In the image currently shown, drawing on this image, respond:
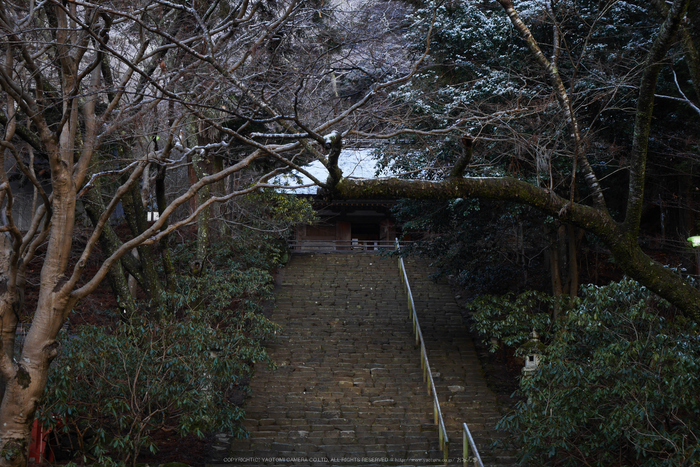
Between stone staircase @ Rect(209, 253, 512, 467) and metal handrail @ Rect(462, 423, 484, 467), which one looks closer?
metal handrail @ Rect(462, 423, 484, 467)

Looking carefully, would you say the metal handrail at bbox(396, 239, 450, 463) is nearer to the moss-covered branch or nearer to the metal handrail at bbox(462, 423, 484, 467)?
the metal handrail at bbox(462, 423, 484, 467)

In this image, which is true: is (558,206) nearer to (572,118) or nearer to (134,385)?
(572,118)

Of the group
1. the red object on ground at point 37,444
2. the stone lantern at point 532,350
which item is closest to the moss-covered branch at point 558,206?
the red object on ground at point 37,444

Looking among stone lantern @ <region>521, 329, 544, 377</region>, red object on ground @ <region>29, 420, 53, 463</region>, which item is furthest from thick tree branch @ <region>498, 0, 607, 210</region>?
red object on ground @ <region>29, 420, 53, 463</region>

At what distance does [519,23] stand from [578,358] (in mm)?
4325

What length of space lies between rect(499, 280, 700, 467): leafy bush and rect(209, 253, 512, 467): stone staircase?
8.23 ft

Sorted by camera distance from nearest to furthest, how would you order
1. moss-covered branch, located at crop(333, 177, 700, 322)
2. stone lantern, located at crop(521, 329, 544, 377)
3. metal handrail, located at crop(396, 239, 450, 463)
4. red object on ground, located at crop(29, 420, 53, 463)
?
moss-covered branch, located at crop(333, 177, 700, 322) → red object on ground, located at crop(29, 420, 53, 463) → metal handrail, located at crop(396, 239, 450, 463) → stone lantern, located at crop(521, 329, 544, 377)

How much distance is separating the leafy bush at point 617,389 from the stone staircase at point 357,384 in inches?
98.7

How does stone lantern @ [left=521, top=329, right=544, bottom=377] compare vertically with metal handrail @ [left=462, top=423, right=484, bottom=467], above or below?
above

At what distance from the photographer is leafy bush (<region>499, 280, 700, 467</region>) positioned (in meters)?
5.98

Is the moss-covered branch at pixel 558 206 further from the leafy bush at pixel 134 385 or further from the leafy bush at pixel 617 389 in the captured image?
the leafy bush at pixel 134 385

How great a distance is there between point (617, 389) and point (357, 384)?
658 cm

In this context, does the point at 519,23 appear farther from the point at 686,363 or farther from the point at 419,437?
the point at 419,437

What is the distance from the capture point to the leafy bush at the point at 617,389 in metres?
5.98
